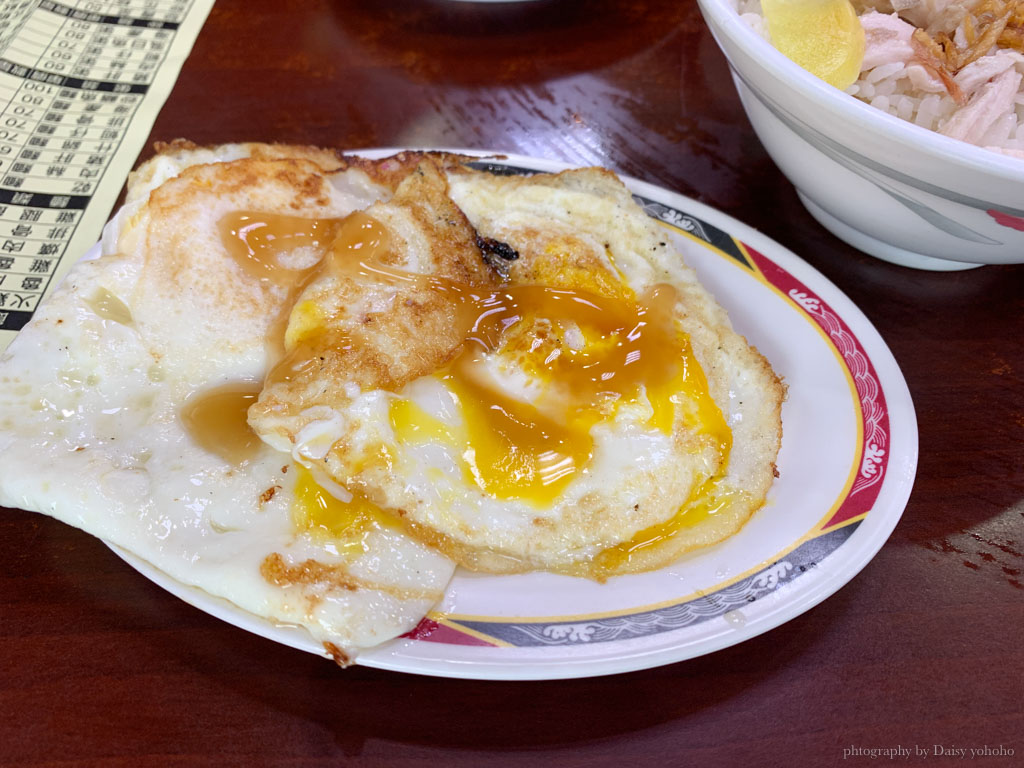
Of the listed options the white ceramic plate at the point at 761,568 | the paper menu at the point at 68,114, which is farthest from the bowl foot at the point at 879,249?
the paper menu at the point at 68,114

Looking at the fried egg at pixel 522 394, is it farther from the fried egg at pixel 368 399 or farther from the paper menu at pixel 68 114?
Result: the paper menu at pixel 68 114

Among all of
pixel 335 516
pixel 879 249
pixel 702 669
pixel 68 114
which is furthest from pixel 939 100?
pixel 68 114

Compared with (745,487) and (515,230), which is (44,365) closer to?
(515,230)

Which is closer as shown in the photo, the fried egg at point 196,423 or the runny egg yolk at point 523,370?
the fried egg at point 196,423

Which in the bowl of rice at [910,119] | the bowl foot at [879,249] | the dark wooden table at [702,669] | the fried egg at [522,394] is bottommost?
the dark wooden table at [702,669]

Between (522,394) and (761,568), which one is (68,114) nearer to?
(522,394)

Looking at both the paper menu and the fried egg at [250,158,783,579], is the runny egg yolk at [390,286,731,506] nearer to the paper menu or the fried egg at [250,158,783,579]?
the fried egg at [250,158,783,579]

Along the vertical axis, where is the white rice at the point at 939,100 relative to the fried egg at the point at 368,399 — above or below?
above

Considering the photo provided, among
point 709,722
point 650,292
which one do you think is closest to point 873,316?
point 650,292
